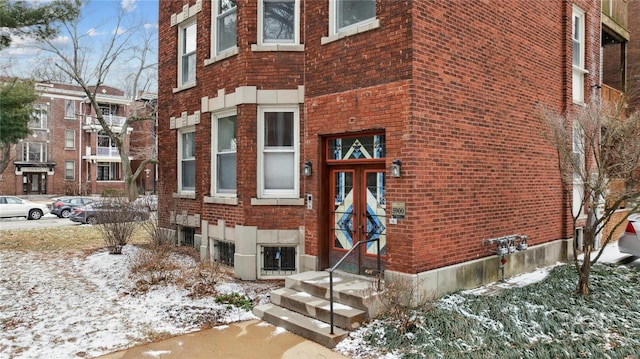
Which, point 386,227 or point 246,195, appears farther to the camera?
point 246,195

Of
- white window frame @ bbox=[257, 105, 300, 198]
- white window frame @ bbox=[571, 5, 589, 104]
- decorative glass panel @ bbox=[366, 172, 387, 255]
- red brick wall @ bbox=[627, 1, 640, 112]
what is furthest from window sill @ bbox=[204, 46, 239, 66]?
red brick wall @ bbox=[627, 1, 640, 112]

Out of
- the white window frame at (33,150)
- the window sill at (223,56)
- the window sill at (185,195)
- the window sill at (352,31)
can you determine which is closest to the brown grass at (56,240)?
the window sill at (185,195)

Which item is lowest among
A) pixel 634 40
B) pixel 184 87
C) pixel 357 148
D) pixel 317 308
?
pixel 317 308

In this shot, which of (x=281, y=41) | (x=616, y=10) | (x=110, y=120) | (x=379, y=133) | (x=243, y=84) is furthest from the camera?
(x=110, y=120)

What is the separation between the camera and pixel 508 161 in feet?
28.9

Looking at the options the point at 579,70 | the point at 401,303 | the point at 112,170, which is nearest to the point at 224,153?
the point at 401,303

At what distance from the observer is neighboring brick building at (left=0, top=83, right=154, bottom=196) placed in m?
40.4

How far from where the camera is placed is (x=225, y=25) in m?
9.89

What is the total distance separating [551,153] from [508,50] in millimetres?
3062

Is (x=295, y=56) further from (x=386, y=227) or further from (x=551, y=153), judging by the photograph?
(x=551, y=153)

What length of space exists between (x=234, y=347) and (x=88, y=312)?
2940 millimetres

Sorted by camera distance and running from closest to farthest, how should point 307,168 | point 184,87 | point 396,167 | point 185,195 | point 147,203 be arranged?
1. point 396,167
2. point 307,168
3. point 185,195
4. point 184,87
5. point 147,203

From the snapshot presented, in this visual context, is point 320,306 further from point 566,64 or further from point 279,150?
point 566,64

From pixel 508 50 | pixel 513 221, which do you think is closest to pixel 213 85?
pixel 508 50
